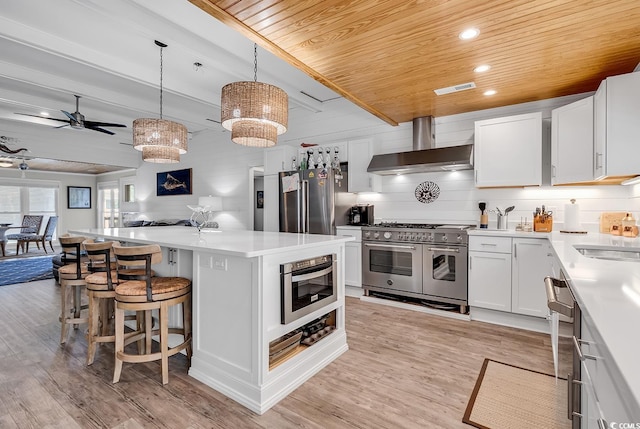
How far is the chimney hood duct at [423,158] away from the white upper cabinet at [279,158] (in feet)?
4.91

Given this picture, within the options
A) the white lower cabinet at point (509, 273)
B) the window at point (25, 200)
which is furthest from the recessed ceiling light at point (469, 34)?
the window at point (25, 200)

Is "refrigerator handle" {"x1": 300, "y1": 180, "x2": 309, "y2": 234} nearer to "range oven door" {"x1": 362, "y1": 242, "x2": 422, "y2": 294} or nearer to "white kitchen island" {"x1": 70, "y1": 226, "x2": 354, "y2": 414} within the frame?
"range oven door" {"x1": 362, "y1": 242, "x2": 422, "y2": 294}

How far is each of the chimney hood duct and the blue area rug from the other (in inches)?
243

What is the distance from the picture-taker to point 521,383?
223 centimetres

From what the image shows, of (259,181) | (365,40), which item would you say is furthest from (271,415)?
(259,181)

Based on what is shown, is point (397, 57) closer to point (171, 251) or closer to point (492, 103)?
point (492, 103)

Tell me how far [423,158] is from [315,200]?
161 cm

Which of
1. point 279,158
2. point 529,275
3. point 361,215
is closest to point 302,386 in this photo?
point 529,275

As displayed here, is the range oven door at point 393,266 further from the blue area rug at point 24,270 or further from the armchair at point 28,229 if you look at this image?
the armchair at point 28,229

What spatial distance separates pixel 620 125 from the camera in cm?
255

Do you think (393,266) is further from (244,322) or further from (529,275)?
(244,322)


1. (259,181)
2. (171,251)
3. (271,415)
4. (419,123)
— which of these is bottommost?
(271,415)

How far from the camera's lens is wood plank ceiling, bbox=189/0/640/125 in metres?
1.97

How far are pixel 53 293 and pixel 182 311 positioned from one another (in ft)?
11.3
